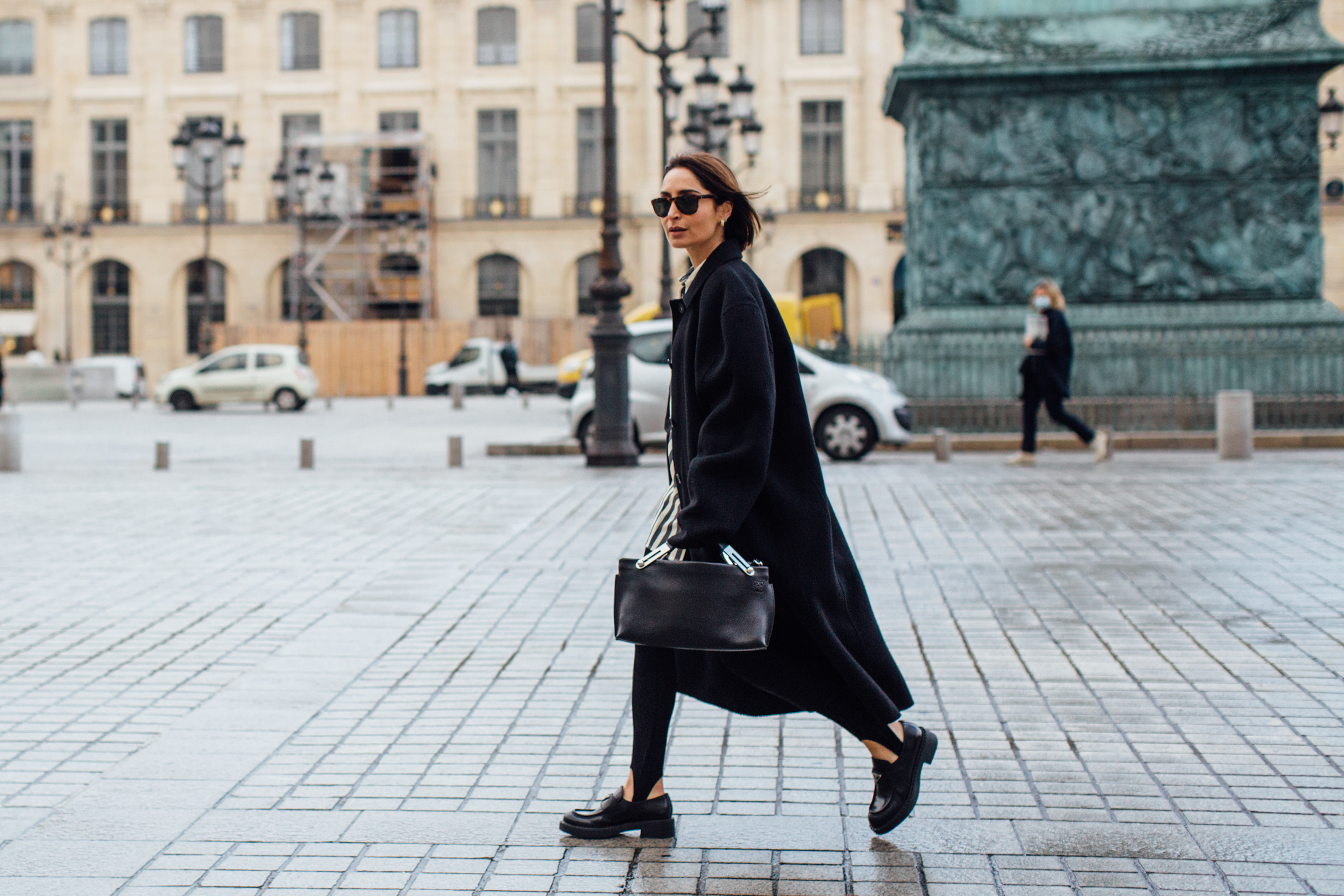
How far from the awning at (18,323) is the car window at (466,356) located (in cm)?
1812

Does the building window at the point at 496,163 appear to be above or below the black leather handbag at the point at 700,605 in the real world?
above

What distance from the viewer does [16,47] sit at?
53.3 metres

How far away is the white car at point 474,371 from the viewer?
4312cm

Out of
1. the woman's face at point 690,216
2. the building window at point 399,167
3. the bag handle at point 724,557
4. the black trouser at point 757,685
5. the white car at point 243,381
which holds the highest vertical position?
the building window at point 399,167

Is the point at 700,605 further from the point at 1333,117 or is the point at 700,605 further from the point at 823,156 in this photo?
the point at 823,156

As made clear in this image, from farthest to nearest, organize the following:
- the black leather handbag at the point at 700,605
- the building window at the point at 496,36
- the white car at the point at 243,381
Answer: the building window at the point at 496,36, the white car at the point at 243,381, the black leather handbag at the point at 700,605

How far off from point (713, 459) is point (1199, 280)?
15.2 m

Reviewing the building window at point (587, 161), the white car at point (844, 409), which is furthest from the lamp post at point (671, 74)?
the building window at point (587, 161)

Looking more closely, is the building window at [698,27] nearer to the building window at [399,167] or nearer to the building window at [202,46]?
the building window at [399,167]

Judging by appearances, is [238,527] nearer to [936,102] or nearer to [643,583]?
[643,583]

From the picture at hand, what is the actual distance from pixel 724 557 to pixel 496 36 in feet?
165

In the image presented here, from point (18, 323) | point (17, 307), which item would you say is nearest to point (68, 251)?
point (18, 323)

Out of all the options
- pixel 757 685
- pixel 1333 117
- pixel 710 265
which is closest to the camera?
pixel 757 685

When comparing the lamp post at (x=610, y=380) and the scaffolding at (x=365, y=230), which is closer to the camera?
the lamp post at (x=610, y=380)
